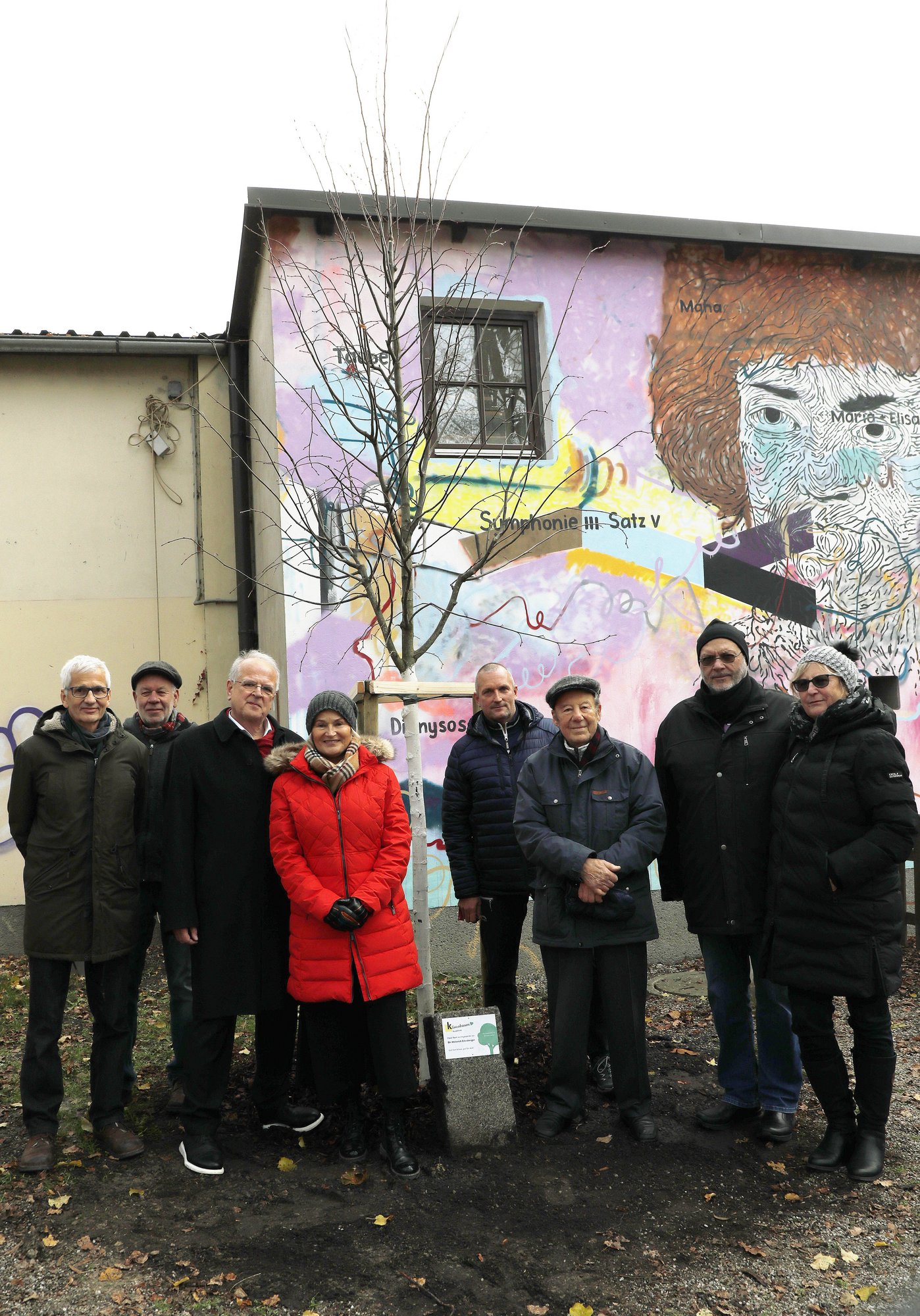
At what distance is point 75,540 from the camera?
10070 mm

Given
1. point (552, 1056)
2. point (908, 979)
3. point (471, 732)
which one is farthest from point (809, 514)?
point (552, 1056)

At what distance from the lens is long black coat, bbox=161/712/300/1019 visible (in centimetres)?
458

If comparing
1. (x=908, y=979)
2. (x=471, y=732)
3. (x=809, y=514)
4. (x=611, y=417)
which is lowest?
(x=908, y=979)

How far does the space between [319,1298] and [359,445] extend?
5.93m

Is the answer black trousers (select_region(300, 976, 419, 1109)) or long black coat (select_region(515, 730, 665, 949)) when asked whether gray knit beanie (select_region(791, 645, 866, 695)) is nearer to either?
long black coat (select_region(515, 730, 665, 949))

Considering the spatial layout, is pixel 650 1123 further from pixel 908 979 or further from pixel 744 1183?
pixel 908 979

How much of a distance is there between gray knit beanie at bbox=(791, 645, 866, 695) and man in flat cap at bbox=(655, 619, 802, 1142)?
14.4 inches

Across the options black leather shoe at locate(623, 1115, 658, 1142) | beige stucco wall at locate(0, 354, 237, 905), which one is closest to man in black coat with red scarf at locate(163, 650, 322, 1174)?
black leather shoe at locate(623, 1115, 658, 1142)

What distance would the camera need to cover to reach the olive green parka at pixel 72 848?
182 inches

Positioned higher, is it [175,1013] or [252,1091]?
[175,1013]

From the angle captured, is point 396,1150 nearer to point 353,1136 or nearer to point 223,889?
point 353,1136

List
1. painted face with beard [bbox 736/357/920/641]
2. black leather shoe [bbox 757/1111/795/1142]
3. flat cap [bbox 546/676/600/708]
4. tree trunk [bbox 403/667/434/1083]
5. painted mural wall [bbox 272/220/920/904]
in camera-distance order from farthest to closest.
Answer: painted face with beard [bbox 736/357/920/641] → painted mural wall [bbox 272/220/920/904] → tree trunk [bbox 403/667/434/1083] → flat cap [bbox 546/676/600/708] → black leather shoe [bbox 757/1111/795/1142]

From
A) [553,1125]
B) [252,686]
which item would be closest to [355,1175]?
[553,1125]

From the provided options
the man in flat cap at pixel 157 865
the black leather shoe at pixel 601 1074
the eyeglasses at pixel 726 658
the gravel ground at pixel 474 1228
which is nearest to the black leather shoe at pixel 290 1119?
the gravel ground at pixel 474 1228
